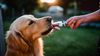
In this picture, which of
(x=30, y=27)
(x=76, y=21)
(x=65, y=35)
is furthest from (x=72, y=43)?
(x=76, y=21)

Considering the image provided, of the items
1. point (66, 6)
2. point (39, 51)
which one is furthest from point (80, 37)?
point (66, 6)

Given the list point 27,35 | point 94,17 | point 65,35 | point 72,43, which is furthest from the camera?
point 65,35

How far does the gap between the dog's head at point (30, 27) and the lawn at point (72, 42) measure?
1353 mm

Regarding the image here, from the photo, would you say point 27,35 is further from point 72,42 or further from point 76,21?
point 72,42

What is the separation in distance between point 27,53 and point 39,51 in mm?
154

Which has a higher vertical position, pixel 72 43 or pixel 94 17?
pixel 94 17

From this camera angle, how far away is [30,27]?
4430mm

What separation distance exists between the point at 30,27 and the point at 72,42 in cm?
454

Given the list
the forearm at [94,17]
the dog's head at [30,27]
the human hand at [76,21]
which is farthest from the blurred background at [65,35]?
the forearm at [94,17]

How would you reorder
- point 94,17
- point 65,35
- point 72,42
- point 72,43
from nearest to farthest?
point 94,17 < point 72,43 < point 72,42 < point 65,35

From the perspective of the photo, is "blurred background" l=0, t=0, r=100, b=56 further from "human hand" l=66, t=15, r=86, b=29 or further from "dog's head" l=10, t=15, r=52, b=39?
"human hand" l=66, t=15, r=86, b=29

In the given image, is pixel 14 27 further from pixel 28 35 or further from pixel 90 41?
pixel 90 41

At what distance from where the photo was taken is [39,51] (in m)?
4.44

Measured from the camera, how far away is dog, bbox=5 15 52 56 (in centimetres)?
431
